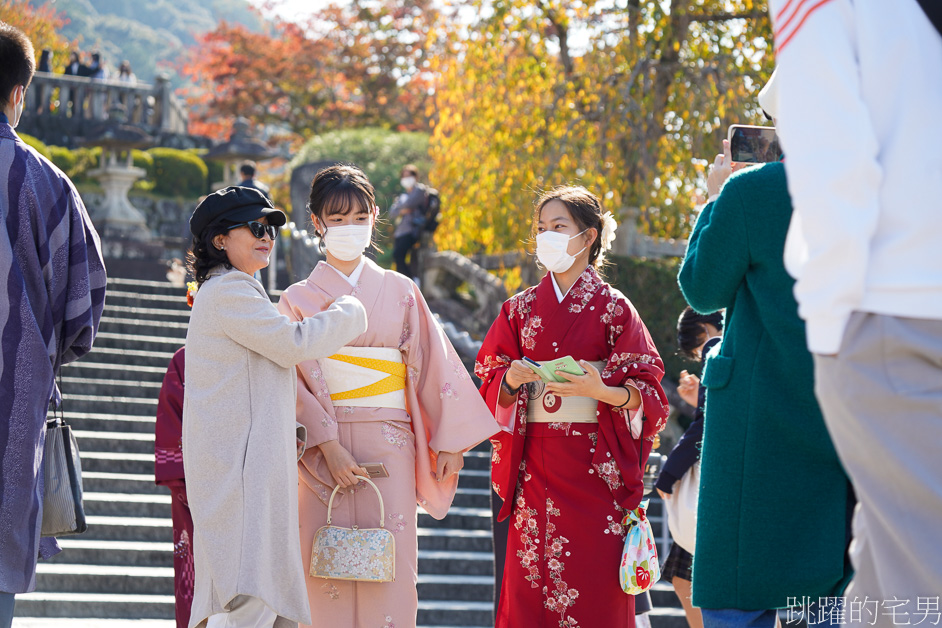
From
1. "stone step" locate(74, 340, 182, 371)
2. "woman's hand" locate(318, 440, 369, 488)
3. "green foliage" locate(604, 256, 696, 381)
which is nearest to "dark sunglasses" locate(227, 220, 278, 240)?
"woman's hand" locate(318, 440, 369, 488)

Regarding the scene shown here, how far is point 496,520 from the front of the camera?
4.79m

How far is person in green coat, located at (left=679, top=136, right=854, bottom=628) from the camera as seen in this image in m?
2.79

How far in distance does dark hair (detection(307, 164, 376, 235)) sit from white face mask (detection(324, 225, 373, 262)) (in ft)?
0.25

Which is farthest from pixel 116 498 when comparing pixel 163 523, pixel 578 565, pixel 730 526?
pixel 730 526

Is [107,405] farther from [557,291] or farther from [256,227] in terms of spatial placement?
[557,291]

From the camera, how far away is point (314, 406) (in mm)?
4078

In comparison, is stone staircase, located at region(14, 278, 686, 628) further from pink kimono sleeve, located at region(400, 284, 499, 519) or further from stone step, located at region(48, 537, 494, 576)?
pink kimono sleeve, located at region(400, 284, 499, 519)

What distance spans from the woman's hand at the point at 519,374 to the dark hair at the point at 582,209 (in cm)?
62

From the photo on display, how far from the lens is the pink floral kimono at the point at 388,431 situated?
4.04 m

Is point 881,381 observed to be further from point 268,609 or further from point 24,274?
point 24,274

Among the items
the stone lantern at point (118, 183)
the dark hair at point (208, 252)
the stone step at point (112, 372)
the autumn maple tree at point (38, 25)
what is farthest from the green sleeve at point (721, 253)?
the autumn maple tree at point (38, 25)

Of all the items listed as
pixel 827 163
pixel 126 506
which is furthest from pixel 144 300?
pixel 827 163

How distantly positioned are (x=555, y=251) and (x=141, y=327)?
690 cm

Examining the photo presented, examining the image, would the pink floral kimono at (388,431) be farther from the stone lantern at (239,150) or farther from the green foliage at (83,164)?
the green foliage at (83,164)
